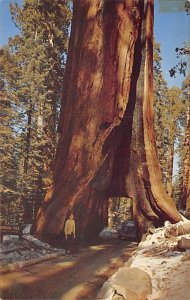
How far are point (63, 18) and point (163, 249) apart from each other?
674 cm

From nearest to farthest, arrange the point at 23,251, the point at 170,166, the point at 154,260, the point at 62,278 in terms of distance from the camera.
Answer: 1. the point at 62,278
2. the point at 23,251
3. the point at 154,260
4. the point at 170,166

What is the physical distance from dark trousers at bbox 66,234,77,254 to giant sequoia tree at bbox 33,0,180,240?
0.33 metres

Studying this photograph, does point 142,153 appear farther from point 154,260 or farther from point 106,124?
point 154,260

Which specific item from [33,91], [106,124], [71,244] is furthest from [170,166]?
[71,244]

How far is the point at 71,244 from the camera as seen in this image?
319 inches

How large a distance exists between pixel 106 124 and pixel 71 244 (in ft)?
11.0

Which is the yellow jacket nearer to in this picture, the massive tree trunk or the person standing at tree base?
the person standing at tree base

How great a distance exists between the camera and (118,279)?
602 centimetres

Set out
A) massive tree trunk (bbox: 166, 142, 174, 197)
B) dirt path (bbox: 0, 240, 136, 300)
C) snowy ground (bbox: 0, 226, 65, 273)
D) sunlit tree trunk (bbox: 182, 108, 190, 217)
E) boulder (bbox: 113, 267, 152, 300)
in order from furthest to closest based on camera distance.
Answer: massive tree trunk (bbox: 166, 142, 174, 197), sunlit tree trunk (bbox: 182, 108, 190, 217), snowy ground (bbox: 0, 226, 65, 273), dirt path (bbox: 0, 240, 136, 300), boulder (bbox: 113, 267, 152, 300)

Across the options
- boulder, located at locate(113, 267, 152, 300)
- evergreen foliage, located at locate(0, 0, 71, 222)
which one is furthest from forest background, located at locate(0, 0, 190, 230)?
boulder, located at locate(113, 267, 152, 300)

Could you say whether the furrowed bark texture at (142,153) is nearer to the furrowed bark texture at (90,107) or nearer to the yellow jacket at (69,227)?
the furrowed bark texture at (90,107)

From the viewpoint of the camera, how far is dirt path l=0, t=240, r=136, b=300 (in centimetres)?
571

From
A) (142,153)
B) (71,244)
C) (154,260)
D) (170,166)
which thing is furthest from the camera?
(170,166)

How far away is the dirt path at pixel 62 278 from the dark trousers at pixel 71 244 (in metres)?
0.20
